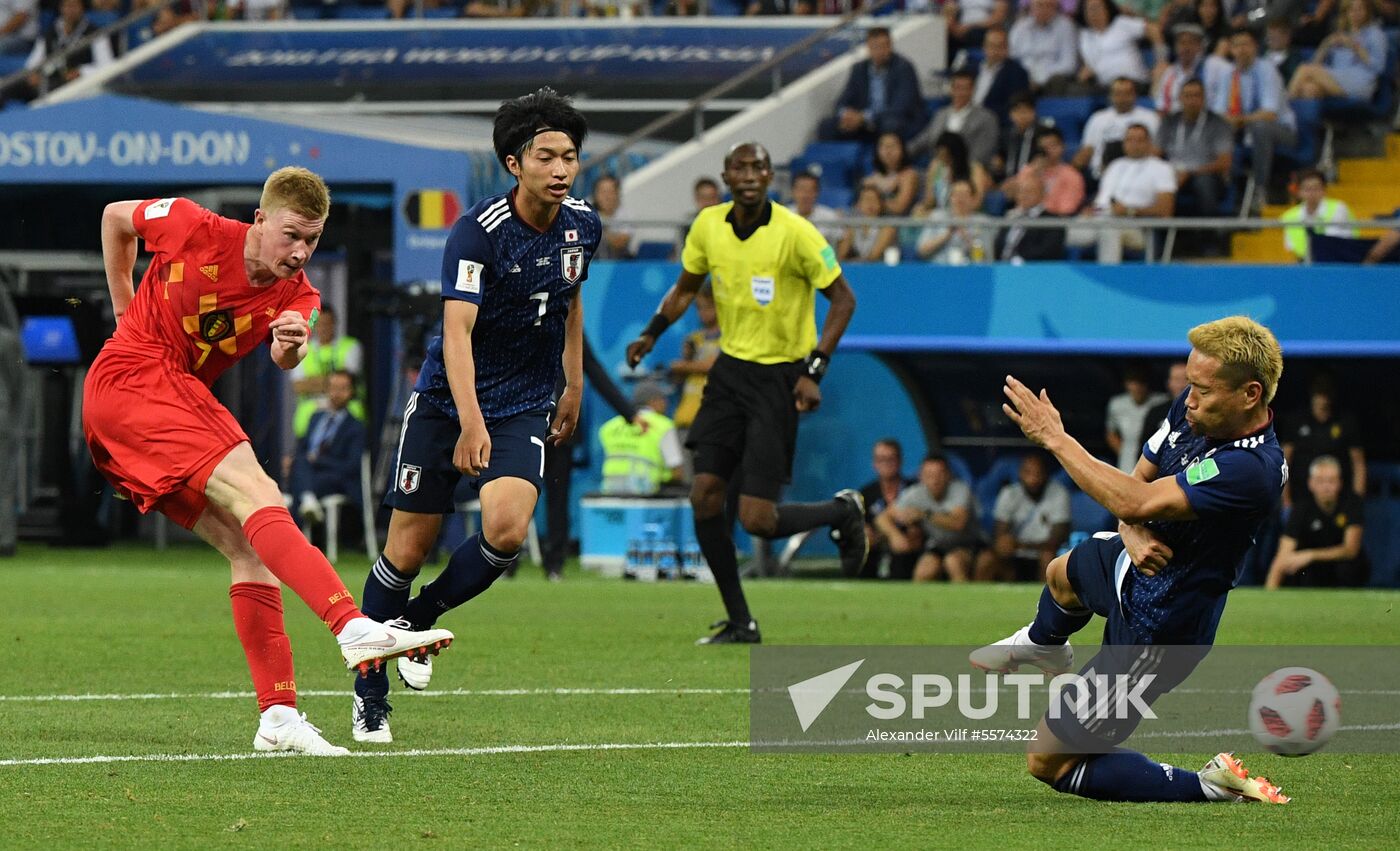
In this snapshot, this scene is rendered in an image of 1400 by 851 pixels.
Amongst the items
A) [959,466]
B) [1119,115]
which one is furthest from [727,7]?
[959,466]

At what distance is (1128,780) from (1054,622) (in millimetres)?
540

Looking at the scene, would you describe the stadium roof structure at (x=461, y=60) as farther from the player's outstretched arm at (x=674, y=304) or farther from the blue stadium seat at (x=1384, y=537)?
the player's outstretched arm at (x=674, y=304)

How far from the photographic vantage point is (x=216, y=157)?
2005 centimetres

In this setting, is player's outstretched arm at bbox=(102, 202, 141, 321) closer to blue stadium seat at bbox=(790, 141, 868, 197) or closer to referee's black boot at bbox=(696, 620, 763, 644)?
referee's black boot at bbox=(696, 620, 763, 644)

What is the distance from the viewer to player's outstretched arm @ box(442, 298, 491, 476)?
7289 mm

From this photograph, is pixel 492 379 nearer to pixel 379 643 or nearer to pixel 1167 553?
pixel 379 643

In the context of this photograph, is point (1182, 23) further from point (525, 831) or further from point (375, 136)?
point (525, 831)

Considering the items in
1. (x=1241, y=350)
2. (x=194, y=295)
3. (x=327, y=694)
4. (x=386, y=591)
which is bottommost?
(x=327, y=694)

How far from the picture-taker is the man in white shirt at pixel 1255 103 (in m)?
18.6

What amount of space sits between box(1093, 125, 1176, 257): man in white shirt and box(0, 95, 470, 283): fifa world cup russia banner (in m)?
5.47

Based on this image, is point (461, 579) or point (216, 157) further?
point (216, 157)

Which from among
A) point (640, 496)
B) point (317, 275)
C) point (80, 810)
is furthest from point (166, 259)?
point (317, 275)

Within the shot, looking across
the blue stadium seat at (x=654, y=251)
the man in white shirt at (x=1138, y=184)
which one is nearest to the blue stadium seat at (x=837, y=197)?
the blue stadium seat at (x=654, y=251)

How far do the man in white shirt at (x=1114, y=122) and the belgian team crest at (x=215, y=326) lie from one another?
41.3ft
